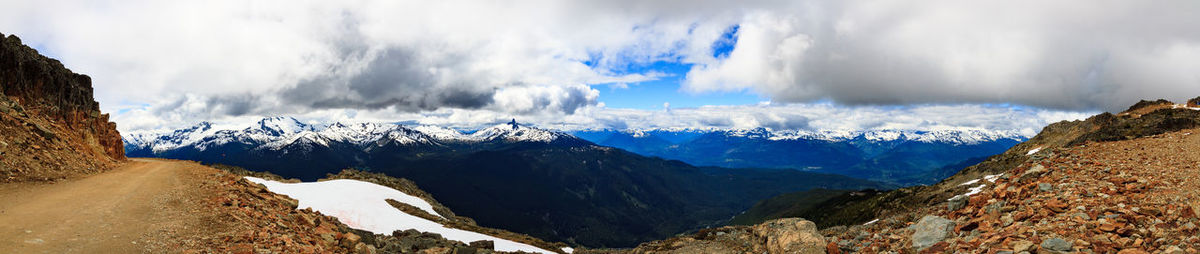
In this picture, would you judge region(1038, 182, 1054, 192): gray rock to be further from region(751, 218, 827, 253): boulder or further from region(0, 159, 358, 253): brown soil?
region(0, 159, 358, 253): brown soil

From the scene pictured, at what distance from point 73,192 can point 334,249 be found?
38.7ft

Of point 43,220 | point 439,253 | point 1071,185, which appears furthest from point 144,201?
point 1071,185

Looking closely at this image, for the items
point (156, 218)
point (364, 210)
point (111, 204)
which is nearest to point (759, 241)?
point (156, 218)

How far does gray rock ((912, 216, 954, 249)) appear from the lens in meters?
14.5

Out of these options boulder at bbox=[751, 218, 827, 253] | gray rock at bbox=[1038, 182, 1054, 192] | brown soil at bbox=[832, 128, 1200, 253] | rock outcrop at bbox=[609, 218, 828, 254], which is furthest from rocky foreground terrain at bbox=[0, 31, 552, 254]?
gray rock at bbox=[1038, 182, 1054, 192]

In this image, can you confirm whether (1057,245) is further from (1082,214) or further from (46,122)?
(46,122)

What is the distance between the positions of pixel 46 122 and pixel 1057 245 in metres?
50.3

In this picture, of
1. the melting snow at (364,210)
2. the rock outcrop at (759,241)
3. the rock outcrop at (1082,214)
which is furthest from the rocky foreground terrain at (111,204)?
the rock outcrop at (1082,214)

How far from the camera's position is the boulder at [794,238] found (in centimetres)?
1773

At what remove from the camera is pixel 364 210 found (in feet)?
127

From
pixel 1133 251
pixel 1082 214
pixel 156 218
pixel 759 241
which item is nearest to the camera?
pixel 1133 251

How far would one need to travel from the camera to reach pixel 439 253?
22969 millimetres

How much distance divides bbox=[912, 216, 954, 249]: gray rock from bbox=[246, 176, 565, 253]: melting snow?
26.1m

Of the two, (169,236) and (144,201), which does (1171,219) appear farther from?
(144,201)
